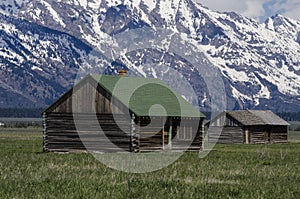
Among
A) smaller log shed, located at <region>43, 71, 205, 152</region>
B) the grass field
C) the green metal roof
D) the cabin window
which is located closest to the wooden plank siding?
smaller log shed, located at <region>43, 71, 205, 152</region>

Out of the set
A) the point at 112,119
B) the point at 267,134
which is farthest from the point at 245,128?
the point at 112,119

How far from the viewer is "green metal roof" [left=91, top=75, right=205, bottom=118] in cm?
5094

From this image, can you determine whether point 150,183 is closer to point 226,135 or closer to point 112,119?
point 112,119

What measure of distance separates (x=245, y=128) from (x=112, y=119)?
125 ft

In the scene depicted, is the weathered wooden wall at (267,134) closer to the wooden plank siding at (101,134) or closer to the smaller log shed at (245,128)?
the smaller log shed at (245,128)

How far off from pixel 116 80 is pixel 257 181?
31151 millimetres

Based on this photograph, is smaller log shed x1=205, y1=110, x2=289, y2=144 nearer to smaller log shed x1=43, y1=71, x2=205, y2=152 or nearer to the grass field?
smaller log shed x1=43, y1=71, x2=205, y2=152

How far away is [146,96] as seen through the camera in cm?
5388

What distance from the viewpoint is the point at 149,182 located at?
23656 mm

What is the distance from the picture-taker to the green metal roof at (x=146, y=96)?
50.9 meters

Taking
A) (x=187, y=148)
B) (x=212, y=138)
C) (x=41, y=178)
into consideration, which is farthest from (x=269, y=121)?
(x=41, y=178)

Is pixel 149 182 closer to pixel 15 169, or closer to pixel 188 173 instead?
pixel 188 173

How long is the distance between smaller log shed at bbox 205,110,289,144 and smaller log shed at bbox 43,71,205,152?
3208 centimetres

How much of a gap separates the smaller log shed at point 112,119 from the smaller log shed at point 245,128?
32.1 metres
